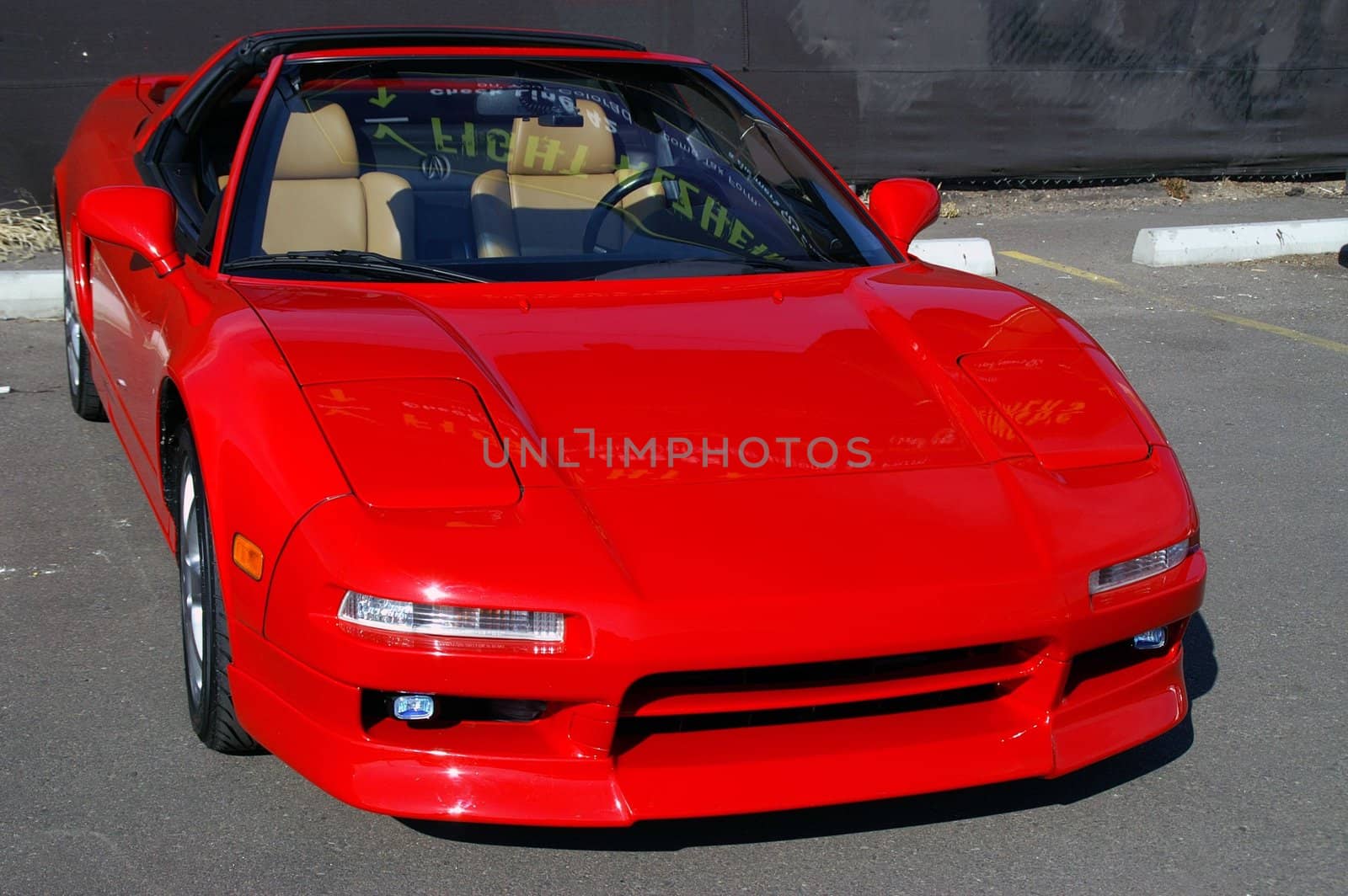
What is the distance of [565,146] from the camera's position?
3676mm

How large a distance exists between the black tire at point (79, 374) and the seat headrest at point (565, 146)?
5.95 ft

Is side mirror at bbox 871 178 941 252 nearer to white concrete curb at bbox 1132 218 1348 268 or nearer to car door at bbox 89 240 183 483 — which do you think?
car door at bbox 89 240 183 483

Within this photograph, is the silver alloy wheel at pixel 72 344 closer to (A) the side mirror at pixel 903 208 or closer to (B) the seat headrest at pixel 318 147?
(B) the seat headrest at pixel 318 147

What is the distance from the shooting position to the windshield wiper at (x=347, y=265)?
3074mm

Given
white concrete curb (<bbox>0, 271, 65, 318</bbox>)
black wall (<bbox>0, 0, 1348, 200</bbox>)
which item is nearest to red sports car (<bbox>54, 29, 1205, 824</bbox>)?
white concrete curb (<bbox>0, 271, 65, 318</bbox>)

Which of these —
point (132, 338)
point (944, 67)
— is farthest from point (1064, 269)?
point (132, 338)

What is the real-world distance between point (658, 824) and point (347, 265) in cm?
139

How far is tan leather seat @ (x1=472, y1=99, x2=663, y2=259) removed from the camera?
3.41 metres


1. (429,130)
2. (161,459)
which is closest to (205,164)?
(429,130)

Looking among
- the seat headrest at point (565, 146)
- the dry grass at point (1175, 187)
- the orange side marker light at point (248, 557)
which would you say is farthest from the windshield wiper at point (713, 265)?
the dry grass at point (1175, 187)

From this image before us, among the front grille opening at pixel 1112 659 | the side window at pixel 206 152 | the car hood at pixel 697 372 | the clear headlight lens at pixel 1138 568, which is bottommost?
the front grille opening at pixel 1112 659

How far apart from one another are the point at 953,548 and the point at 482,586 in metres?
0.75

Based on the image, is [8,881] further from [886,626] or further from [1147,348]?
[1147,348]

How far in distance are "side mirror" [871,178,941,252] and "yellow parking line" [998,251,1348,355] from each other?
3.15m
